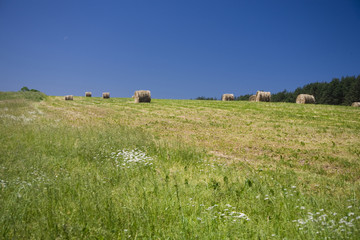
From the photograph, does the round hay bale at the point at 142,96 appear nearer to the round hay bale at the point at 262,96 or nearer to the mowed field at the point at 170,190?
the round hay bale at the point at 262,96

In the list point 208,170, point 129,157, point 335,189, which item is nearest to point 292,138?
point 335,189

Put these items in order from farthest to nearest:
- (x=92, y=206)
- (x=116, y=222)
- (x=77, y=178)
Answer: (x=77, y=178)
(x=92, y=206)
(x=116, y=222)

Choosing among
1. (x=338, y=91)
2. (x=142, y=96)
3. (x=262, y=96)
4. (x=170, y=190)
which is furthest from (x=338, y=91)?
(x=170, y=190)

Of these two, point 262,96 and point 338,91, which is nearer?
point 262,96

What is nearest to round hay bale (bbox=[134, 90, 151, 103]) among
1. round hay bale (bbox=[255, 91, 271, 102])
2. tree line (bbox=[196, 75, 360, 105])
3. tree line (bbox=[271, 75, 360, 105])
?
round hay bale (bbox=[255, 91, 271, 102])

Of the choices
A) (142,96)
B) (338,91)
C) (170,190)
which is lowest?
(170,190)

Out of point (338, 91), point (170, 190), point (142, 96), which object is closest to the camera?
point (170, 190)

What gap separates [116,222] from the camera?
354cm

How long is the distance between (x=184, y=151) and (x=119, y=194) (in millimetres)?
3599

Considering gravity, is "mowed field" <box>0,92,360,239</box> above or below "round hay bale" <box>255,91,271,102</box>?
below

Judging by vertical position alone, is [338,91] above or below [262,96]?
above

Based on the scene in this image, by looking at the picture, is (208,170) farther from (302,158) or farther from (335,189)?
(302,158)

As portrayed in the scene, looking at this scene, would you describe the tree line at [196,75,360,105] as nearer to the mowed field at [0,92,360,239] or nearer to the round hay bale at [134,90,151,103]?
the round hay bale at [134,90,151,103]

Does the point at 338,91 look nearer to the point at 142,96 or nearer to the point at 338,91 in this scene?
the point at 338,91
